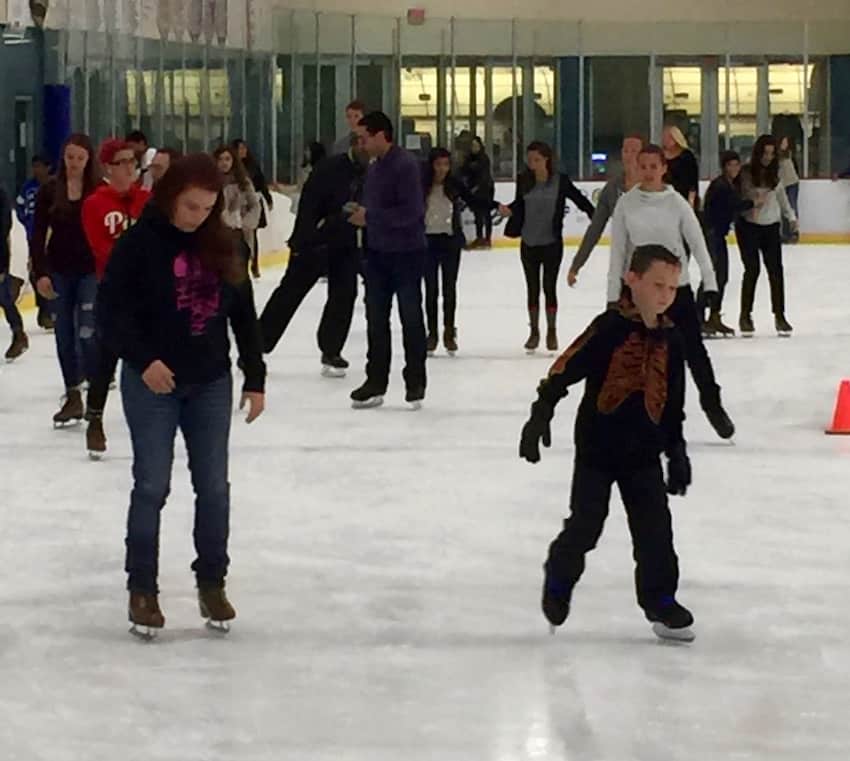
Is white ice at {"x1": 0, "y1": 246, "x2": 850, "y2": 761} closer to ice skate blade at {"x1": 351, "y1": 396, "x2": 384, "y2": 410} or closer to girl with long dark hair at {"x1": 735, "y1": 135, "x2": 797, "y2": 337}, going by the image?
ice skate blade at {"x1": 351, "y1": 396, "x2": 384, "y2": 410}

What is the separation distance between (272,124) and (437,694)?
22755 mm

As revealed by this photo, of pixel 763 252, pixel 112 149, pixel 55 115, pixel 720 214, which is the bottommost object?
pixel 763 252

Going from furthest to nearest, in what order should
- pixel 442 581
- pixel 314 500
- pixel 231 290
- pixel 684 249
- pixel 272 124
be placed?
pixel 272 124 < pixel 684 249 < pixel 314 500 < pixel 442 581 < pixel 231 290

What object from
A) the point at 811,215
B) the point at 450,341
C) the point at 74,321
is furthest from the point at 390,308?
the point at 811,215

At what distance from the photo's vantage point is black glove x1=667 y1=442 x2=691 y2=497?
5.46 m

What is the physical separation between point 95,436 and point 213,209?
11.6 ft

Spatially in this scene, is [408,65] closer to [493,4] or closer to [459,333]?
[493,4]

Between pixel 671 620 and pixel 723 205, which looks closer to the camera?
pixel 671 620

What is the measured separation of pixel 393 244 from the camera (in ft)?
33.9

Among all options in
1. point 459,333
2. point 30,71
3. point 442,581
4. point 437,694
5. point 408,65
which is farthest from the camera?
point 408,65

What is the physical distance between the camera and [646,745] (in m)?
4.50

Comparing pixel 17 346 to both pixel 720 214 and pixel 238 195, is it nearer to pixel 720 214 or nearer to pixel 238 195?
pixel 238 195

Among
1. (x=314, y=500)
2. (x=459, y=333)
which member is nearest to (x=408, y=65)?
(x=459, y=333)

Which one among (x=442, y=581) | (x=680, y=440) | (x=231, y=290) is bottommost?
(x=442, y=581)
